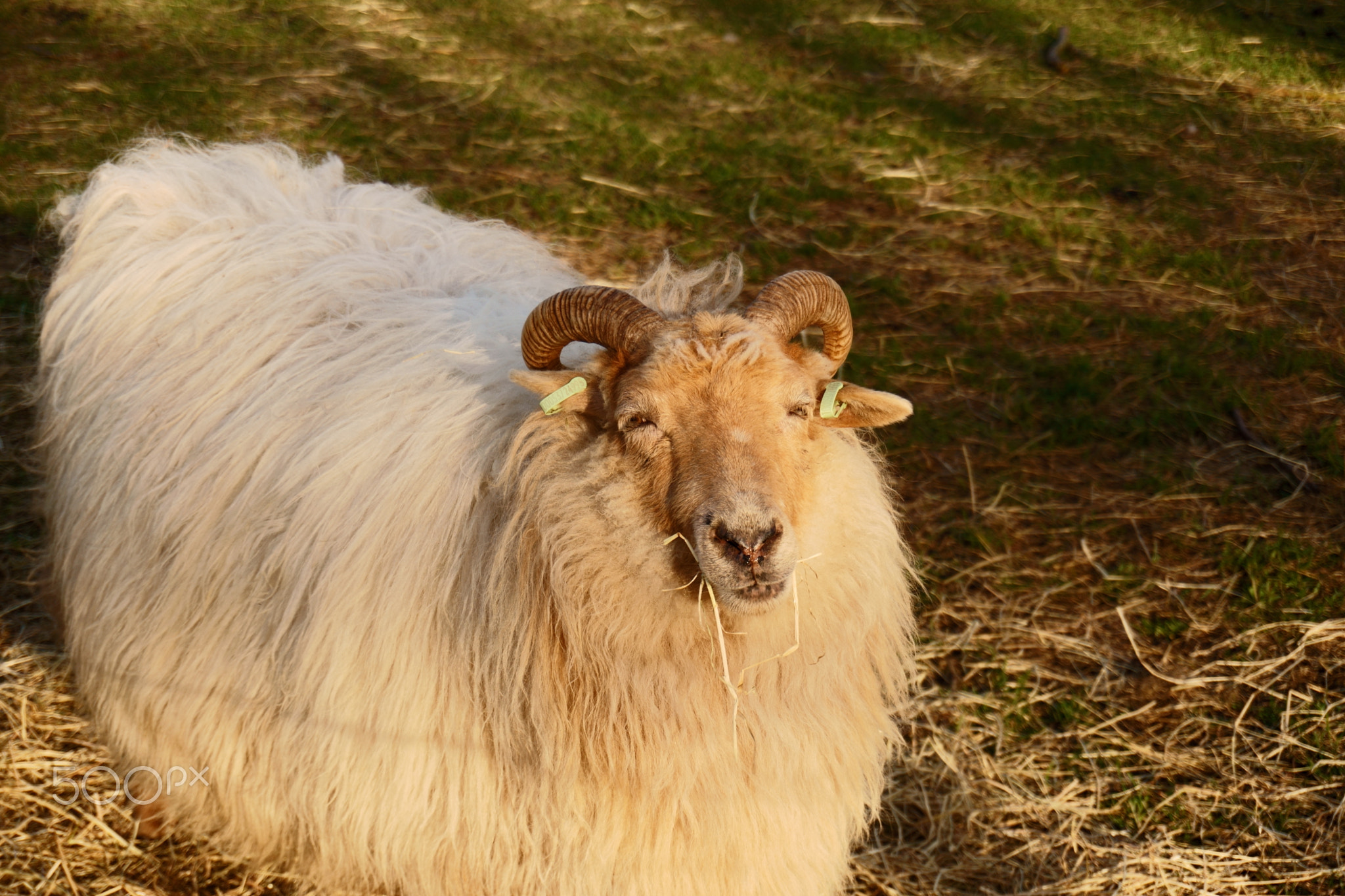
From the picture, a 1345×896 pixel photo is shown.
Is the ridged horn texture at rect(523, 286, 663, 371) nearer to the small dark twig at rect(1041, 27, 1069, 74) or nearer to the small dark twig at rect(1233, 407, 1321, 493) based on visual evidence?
the small dark twig at rect(1233, 407, 1321, 493)

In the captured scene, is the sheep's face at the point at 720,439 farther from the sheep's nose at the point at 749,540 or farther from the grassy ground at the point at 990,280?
the grassy ground at the point at 990,280

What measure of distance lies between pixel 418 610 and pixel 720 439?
85cm

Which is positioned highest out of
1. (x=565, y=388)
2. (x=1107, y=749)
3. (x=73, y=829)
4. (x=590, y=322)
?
(x=590, y=322)

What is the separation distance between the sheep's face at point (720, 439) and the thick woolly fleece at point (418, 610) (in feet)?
0.25

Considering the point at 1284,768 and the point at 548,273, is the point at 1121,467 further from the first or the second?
the point at 548,273

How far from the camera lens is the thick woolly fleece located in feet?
7.50

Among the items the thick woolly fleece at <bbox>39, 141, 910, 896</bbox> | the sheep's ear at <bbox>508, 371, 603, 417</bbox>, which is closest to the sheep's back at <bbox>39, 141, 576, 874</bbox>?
the thick woolly fleece at <bbox>39, 141, 910, 896</bbox>

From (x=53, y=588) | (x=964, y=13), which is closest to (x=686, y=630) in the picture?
(x=53, y=588)

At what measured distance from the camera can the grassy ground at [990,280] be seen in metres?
3.26

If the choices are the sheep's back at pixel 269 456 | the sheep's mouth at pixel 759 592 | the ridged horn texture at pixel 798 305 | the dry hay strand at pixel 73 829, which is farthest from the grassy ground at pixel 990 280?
the ridged horn texture at pixel 798 305

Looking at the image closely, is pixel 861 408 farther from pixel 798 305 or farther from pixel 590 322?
pixel 590 322

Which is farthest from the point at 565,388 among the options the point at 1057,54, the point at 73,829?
the point at 1057,54

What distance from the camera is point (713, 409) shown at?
2186mm

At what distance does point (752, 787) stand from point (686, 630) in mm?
414
